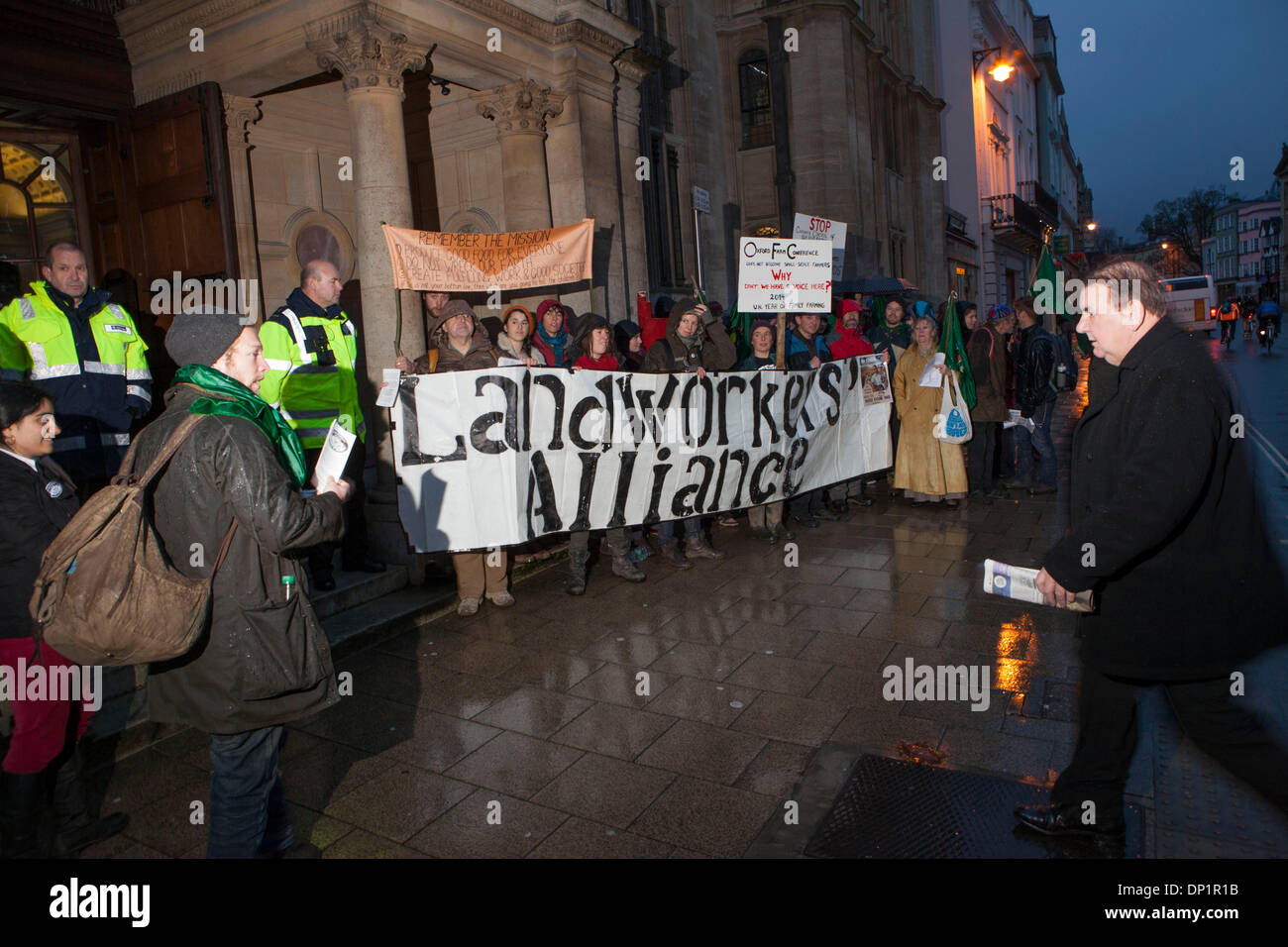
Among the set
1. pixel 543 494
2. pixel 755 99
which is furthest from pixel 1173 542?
pixel 755 99

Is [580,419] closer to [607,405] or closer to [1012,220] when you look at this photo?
[607,405]

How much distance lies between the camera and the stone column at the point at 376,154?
7215 millimetres

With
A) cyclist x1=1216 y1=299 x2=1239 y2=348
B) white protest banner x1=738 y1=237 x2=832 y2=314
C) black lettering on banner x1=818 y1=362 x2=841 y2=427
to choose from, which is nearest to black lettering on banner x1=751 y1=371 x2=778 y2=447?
white protest banner x1=738 y1=237 x2=832 y2=314

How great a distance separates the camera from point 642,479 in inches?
270

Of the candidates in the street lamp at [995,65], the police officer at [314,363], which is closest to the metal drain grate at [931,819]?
the police officer at [314,363]

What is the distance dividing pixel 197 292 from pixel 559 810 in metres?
6.75

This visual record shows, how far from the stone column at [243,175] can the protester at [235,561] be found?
6507mm

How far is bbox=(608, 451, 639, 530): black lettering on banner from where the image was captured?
6.71 metres

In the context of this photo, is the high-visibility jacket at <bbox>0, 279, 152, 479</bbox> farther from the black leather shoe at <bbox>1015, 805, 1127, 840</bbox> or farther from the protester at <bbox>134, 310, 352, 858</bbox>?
the black leather shoe at <bbox>1015, 805, 1127, 840</bbox>

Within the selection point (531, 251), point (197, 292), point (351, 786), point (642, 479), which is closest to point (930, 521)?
point (642, 479)

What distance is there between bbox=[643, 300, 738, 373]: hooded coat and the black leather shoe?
466 centimetres

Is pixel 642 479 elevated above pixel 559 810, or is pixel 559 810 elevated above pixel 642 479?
pixel 642 479

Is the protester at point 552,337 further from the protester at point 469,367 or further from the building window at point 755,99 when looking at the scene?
the building window at point 755,99
